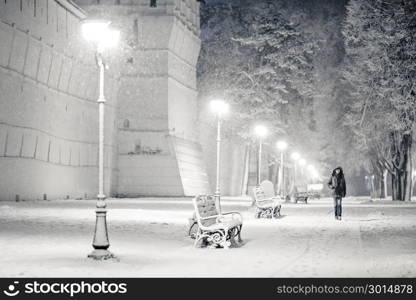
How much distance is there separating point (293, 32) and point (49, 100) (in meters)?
17.5

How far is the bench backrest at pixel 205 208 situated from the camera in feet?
58.5

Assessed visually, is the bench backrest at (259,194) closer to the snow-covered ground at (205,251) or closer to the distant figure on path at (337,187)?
the distant figure on path at (337,187)

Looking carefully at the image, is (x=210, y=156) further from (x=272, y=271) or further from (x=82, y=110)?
(x=272, y=271)

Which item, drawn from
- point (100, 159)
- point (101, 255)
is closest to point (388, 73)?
point (100, 159)

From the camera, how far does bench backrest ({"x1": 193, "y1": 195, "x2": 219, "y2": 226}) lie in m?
17.8

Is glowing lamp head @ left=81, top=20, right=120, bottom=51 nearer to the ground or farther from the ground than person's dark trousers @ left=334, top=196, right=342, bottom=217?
farther from the ground

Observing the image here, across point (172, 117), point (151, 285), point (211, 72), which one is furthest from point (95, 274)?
point (211, 72)

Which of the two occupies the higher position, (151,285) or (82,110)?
(82,110)

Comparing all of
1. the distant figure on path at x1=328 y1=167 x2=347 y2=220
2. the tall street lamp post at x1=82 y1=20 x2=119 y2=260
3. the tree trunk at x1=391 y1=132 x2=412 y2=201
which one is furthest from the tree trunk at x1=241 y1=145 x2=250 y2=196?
the tall street lamp post at x1=82 y1=20 x2=119 y2=260

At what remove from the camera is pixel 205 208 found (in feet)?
61.6

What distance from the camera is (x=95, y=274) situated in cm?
1259

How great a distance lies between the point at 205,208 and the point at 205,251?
7.16ft

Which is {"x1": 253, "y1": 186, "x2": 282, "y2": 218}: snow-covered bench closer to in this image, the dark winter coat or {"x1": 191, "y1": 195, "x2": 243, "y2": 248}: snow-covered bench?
the dark winter coat

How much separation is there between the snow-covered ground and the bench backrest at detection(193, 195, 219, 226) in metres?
0.66
